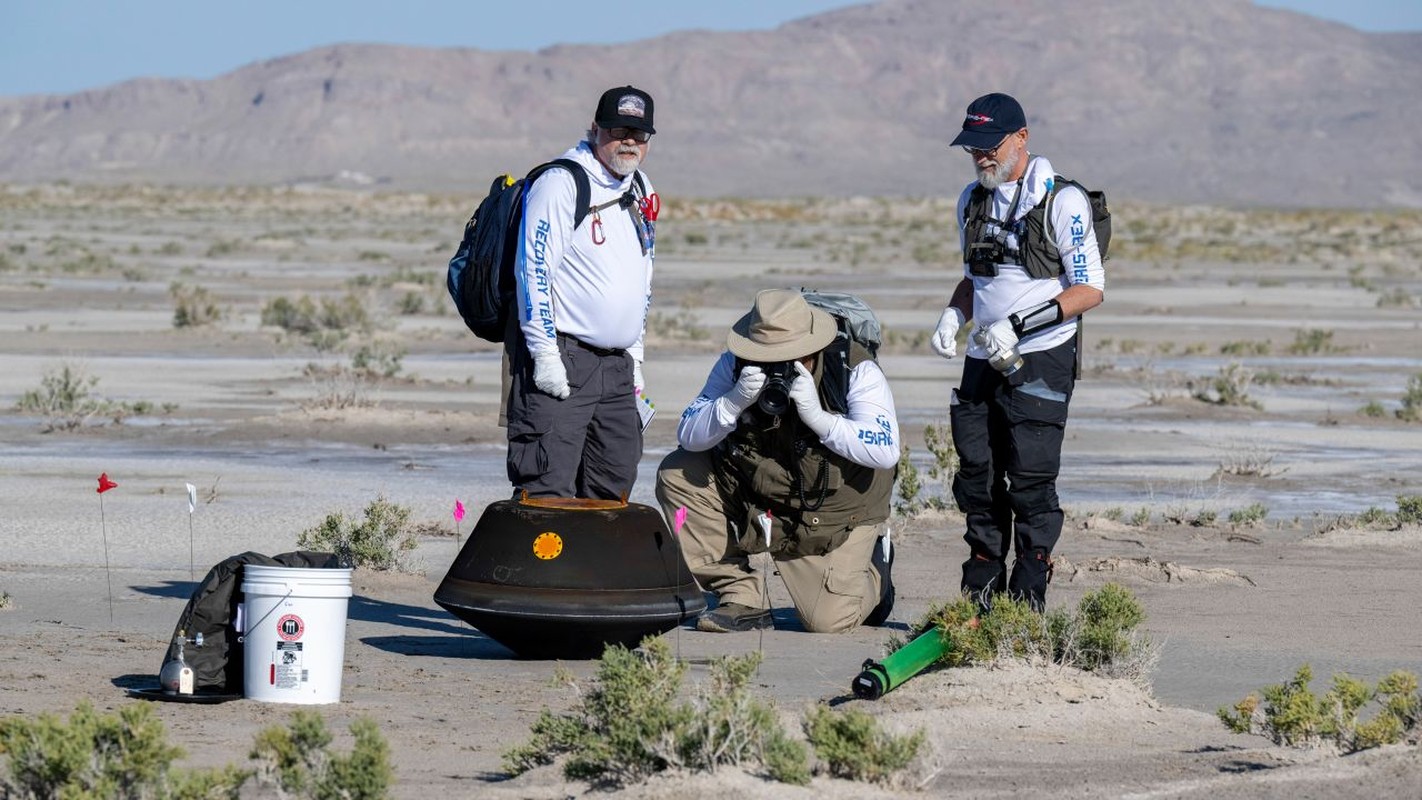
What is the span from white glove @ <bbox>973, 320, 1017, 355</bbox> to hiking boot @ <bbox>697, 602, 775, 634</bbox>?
4.99 feet

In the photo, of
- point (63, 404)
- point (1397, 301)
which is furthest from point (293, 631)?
point (1397, 301)

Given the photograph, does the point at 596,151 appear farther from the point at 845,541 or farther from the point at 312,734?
the point at 312,734

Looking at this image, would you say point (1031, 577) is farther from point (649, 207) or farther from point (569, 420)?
point (649, 207)

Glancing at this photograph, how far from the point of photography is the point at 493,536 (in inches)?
301

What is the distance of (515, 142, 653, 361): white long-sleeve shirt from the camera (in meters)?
7.73

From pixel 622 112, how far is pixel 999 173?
1386 millimetres

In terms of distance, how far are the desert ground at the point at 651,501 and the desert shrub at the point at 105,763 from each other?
0.82 meters

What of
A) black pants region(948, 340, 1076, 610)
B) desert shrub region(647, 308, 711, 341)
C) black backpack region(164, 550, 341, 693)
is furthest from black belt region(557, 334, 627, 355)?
desert shrub region(647, 308, 711, 341)

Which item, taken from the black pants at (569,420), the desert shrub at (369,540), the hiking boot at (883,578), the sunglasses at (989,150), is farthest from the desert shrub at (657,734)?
the desert shrub at (369,540)

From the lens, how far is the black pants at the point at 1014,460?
7.86 m


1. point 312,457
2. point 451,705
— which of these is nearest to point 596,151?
point 451,705

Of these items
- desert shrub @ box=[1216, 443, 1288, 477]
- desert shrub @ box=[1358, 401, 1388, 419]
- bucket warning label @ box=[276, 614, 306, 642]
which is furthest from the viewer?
desert shrub @ box=[1358, 401, 1388, 419]

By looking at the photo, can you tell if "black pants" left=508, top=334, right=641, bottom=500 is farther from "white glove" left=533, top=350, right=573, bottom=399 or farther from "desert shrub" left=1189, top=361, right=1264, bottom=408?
"desert shrub" left=1189, top=361, right=1264, bottom=408

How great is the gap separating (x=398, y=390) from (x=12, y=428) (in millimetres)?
4236
